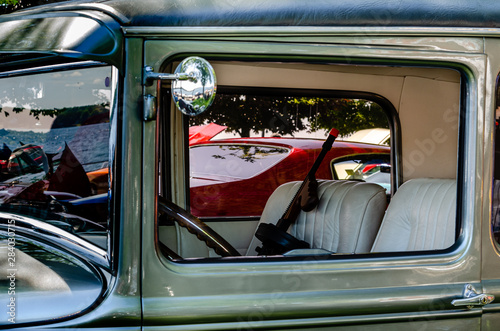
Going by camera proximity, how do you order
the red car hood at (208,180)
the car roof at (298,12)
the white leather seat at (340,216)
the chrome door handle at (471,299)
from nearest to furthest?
the car roof at (298,12)
the chrome door handle at (471,299)
the white leather seat at (340,216)
the red car hood at (208,180)

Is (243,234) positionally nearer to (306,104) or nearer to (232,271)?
(306,104)

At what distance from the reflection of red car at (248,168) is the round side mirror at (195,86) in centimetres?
190

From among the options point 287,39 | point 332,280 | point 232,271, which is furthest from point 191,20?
point 332,280

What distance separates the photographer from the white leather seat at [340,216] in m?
2.63

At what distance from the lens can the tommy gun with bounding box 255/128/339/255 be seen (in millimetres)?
2705

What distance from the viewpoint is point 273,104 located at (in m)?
3.19

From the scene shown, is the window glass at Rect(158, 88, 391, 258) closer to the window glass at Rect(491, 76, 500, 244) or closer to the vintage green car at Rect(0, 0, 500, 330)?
the vintage green car at Rect(0, 0, 500, 330)

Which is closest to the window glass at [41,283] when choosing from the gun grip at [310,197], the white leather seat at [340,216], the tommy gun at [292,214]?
the tommy gun at [292,214]

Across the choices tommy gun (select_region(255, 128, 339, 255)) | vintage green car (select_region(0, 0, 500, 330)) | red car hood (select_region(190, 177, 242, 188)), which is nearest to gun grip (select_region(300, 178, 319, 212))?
tommy gun (select_region(255, 128, 339, 255))

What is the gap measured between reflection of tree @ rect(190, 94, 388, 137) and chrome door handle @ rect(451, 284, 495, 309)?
1721 millimetres

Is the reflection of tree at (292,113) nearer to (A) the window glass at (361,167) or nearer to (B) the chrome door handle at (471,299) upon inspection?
(A) the window glass at (361,167)

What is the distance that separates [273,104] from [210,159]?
0.60 metres

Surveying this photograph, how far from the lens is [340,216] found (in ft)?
9.06

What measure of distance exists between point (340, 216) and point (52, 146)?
1561 millimetres
